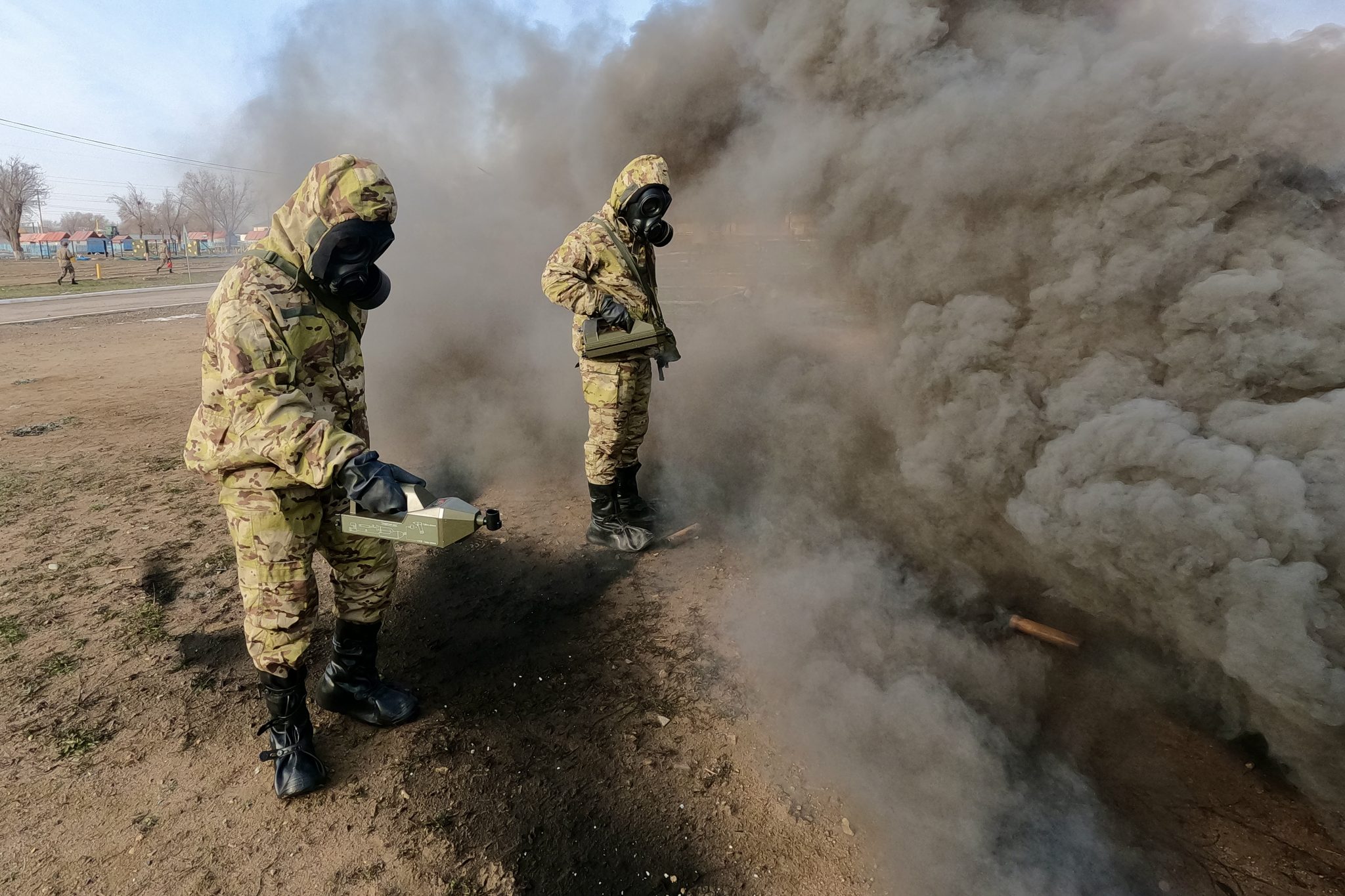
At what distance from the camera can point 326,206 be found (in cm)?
226

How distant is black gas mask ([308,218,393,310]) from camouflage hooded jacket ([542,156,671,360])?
1.58 m

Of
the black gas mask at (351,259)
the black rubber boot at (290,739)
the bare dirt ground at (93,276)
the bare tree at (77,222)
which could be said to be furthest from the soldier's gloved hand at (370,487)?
the bare tree at (77,222)

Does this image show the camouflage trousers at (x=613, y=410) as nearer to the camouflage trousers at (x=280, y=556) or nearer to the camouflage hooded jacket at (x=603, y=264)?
the camouflage hooded jacket at (x=603, y=264)

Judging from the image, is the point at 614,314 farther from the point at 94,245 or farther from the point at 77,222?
the point at 77,222

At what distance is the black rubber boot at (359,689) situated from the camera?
8.96ft

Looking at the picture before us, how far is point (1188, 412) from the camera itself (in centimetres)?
281

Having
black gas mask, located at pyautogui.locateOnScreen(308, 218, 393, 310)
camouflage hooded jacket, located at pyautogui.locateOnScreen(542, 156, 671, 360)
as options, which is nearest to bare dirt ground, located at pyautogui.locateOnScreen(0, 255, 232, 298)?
camouflage hooded jacket, located at pyautogui.locateOnScreen(542, 156, 671, 360)

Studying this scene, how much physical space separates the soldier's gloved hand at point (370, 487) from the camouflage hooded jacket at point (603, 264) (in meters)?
2.06

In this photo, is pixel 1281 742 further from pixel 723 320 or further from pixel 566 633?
pixel 723 320

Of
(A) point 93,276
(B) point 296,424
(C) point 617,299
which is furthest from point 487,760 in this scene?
(A) point 93,276

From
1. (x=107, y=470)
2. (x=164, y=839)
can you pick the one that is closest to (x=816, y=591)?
(x=164, y=839)

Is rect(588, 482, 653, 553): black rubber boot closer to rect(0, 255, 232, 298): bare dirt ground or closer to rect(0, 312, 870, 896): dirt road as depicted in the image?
rect(0, 312, 870, 896): dirt road

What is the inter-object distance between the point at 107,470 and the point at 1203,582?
22.5ft

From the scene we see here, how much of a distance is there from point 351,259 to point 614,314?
1757 mm
